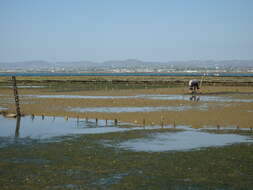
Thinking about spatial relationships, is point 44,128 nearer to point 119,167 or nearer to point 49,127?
point 49,127

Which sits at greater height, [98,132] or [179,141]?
[179,141]

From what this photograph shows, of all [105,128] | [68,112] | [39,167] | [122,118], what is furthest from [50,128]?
[39,167]

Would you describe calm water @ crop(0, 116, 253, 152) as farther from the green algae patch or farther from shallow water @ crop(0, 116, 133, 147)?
the green algae patch

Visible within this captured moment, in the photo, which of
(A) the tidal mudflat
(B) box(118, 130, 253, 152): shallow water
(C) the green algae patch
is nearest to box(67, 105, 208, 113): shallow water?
(A) the tidal mudflat

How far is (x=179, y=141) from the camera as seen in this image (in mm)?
19828

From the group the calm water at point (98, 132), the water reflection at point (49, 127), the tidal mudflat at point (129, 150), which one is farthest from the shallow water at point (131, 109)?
the calm water at point (98, 132)

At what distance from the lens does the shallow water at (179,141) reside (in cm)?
1845

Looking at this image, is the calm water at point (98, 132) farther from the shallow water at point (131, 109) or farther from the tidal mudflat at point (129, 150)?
the shallow water at point (131, 109)

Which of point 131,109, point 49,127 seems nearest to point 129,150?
point 49,127

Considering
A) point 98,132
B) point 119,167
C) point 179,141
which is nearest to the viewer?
point 119,167

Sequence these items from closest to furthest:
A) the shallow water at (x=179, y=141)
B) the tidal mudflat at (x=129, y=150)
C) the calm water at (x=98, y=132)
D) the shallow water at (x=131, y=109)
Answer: the tidal mudflat at (x=129, y=150) < the shallow water at (x=179, y=141) < the calm water at (x=98, y=132) < the shallow water at (x=131, y=109)

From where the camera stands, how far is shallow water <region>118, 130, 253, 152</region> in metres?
18.5

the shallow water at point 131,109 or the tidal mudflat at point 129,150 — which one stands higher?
the tidal mudflat at point 129,150

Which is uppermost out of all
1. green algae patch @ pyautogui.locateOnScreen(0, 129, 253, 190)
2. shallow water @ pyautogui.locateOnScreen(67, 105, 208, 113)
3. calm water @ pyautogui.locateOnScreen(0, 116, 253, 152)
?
green algae patch @ pyautogui.locateOnScreen(0, 129, 253, 190)
